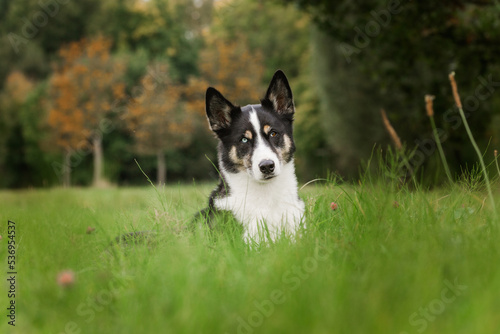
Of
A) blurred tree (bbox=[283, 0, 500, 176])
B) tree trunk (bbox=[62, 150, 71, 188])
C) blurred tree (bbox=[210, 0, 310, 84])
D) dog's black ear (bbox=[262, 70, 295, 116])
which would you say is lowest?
tree trunk (bbox=[62, 150, 71, 188])

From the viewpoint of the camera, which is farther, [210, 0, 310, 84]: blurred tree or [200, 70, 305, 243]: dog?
[210, 0, 310, 84]: blurred tree

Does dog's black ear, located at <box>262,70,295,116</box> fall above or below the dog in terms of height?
above

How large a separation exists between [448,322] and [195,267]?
1437mm

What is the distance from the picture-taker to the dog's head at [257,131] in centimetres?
441

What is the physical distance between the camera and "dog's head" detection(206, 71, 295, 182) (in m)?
4.41

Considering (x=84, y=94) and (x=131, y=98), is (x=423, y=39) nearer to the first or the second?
(x=131, y=98)

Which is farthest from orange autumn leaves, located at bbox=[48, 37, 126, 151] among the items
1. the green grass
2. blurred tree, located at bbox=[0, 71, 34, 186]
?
the green grass

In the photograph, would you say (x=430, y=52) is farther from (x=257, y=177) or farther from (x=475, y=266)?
(x=475, y=266)

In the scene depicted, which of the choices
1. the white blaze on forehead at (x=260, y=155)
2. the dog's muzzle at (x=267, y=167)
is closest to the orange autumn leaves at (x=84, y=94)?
the white blaze on forehead at (x=260, y=155)

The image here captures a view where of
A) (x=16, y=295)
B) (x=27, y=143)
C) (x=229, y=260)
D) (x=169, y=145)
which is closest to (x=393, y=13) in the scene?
(x=229, y=260)

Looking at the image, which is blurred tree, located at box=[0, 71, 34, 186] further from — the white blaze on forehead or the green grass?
the green grass

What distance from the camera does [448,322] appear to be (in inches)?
85.4

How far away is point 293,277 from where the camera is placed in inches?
105

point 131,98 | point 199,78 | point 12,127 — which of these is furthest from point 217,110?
point 12,127
